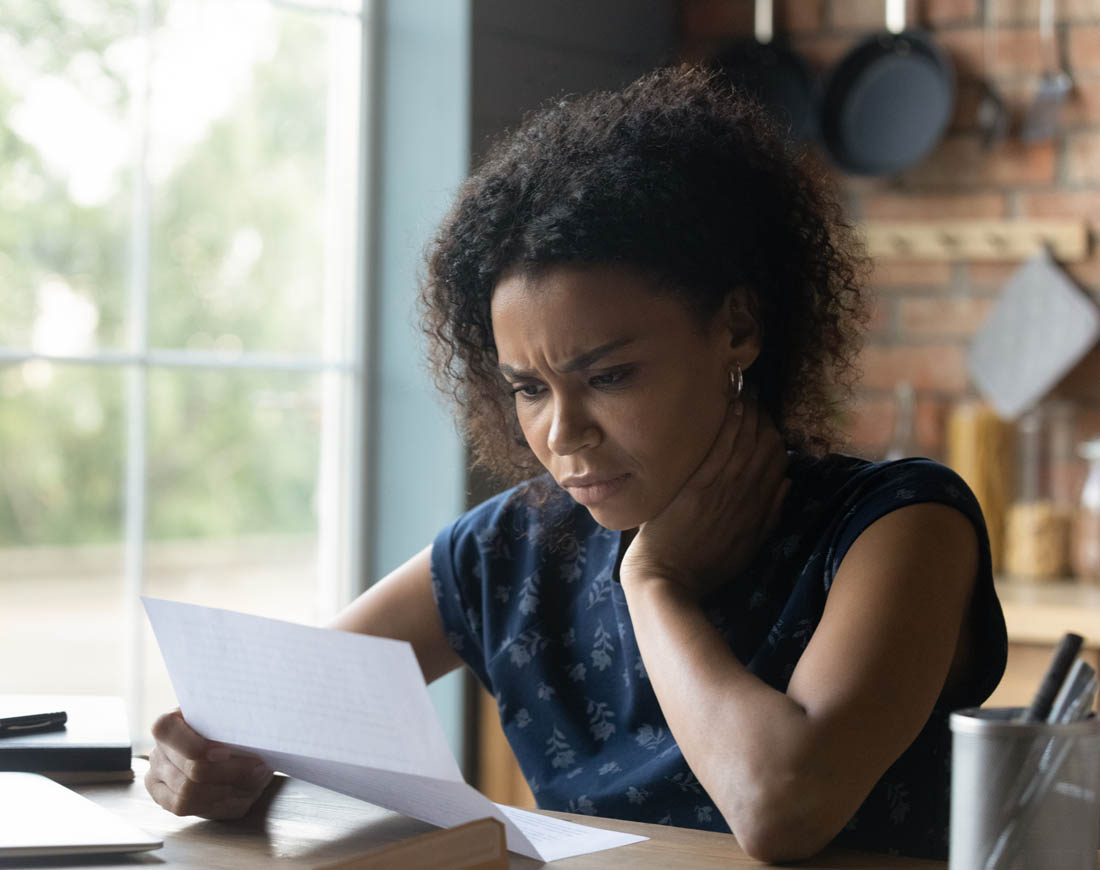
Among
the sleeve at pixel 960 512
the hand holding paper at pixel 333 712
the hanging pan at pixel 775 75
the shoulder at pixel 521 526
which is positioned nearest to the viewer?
the hand holding paper at pixel 333 712

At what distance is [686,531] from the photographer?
1.29 meters

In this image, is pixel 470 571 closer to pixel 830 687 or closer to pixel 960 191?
pixel 830 687

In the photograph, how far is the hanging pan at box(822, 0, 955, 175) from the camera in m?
2.82

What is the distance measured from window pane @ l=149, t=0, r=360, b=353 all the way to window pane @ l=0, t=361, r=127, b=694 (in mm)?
187

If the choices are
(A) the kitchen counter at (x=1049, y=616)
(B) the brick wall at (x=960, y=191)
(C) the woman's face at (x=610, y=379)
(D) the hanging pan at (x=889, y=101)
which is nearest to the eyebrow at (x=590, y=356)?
(C) the woman's face at (x=610, y=379)

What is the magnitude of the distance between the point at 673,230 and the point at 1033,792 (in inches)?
25.7

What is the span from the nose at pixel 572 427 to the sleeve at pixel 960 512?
0.24m

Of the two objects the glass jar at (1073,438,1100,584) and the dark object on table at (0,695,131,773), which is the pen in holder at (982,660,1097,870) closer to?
the dark object on table at (0,695,131,773)

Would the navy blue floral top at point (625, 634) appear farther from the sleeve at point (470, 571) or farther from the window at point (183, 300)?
the window at point (183, 300)

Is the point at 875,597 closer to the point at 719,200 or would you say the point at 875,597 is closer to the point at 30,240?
the point at 719,200

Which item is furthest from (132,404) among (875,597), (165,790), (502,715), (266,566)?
(875,597)

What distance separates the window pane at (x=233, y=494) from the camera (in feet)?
8.38

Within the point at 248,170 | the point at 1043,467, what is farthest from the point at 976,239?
the point at 248,170

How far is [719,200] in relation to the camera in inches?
52.2
